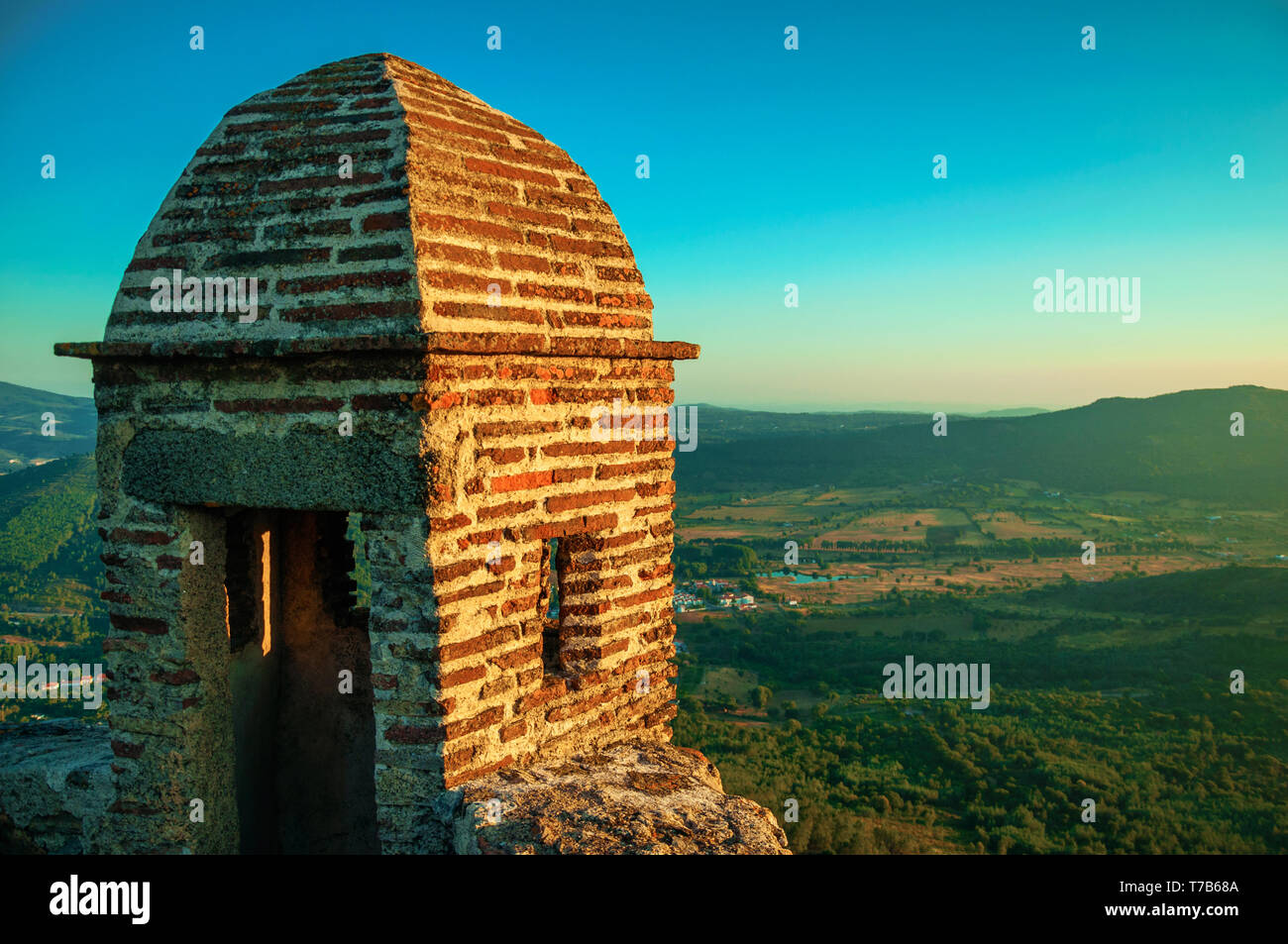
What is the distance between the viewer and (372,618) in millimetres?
3312

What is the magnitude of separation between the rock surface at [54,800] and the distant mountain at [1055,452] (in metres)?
48.3

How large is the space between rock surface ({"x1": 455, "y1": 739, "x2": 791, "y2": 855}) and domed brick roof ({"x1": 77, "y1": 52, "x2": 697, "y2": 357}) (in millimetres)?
1693

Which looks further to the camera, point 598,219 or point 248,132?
point 598,219

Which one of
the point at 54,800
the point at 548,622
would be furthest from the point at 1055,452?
the point at 54,800

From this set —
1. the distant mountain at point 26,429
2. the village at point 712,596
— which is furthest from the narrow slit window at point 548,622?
the distant mountain at point 26,429

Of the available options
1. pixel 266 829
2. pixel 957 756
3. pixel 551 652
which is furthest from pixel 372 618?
pixel 957 756

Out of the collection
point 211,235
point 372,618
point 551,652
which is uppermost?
point 211,235

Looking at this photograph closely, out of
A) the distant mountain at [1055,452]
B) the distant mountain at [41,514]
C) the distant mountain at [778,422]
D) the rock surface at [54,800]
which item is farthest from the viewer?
the distant mountain at [778,422]

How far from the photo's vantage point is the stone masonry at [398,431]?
330 cm

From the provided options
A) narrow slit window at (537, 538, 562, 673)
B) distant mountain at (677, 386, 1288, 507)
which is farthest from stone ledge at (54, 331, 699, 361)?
distant mountain at (677, 386, 1288, 507)

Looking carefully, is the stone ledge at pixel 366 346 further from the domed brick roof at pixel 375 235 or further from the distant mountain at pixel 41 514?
the distant mountain at pixel 41 514

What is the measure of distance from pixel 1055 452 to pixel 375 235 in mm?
58486

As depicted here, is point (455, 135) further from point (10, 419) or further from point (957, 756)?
point (10, 419)

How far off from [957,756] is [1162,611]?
13407 millimetres
